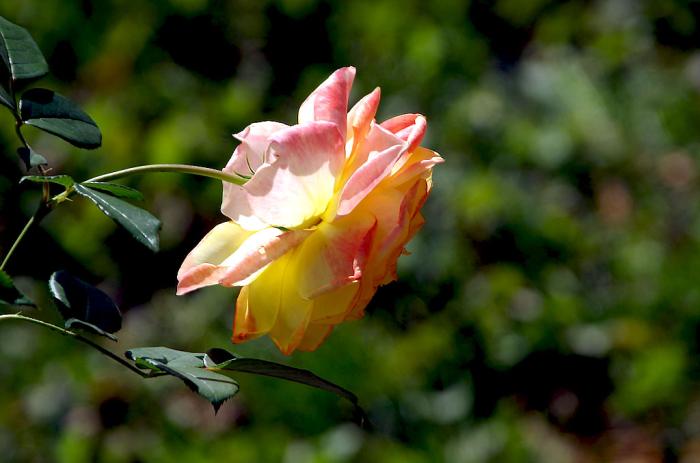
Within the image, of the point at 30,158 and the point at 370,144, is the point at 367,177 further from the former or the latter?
the point at 30,158

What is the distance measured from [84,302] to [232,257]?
0.34 ft

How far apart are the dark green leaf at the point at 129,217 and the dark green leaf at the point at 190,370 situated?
0.17ft

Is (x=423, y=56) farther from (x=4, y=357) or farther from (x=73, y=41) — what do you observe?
(x=4, y=357)

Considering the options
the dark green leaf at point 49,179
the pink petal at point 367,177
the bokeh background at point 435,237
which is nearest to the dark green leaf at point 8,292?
the dark green leaf at point 49,179

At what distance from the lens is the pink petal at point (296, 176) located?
554 mm

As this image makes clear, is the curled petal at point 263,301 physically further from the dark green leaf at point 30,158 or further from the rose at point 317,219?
the dark green leaf at point 30,158

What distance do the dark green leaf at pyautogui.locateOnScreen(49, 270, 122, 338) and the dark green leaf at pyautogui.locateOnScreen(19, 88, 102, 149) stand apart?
76mm

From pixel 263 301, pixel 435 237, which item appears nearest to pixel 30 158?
pixel 263 301

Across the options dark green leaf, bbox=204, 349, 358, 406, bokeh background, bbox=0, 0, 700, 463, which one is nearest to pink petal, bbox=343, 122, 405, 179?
dark green leaf, bbox=204, 349, 358, 406

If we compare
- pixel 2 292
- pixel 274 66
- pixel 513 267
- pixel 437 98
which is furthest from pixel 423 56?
pixel 2 292

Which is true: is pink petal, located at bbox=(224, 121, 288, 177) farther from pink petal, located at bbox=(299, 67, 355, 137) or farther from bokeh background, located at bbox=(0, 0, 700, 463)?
bokeh background, located at bbox=(0, 0, 700, 463)

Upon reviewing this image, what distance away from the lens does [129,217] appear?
22.6 inches

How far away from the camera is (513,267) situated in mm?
2135

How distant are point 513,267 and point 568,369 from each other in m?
0.21
